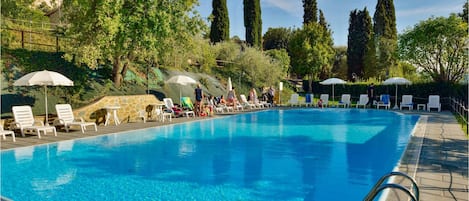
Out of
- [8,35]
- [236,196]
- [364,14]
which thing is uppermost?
[364,14]

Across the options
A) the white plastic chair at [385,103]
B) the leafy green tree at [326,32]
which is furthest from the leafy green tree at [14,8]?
the leafy green tree at [326,32]

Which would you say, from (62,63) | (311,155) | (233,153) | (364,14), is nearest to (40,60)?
(62,63)

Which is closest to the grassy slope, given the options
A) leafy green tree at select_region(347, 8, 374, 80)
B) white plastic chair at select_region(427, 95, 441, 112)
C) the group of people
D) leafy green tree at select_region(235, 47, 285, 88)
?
the group of people

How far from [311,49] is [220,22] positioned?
8360mm

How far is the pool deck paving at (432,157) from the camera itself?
15.4 feet

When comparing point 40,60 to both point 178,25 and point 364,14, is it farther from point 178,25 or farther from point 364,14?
point 364,14

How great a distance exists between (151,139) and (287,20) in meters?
29.9

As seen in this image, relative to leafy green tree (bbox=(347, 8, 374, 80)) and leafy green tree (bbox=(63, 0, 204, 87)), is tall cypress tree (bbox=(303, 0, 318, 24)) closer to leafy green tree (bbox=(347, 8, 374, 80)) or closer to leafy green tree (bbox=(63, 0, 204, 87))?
leafy green tree (bbox=(347, 8, 374, 80))

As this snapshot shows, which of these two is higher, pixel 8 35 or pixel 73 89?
pixel 8 35

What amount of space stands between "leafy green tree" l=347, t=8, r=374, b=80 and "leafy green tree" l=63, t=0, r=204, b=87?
2196 centimetres

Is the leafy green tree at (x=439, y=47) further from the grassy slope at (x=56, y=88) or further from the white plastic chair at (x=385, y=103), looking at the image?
the grassy slope at (x=56, y=88)

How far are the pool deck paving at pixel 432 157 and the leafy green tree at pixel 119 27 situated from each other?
3069 millimetres

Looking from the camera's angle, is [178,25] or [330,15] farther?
Answer: [330,15]

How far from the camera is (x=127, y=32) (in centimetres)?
1326
